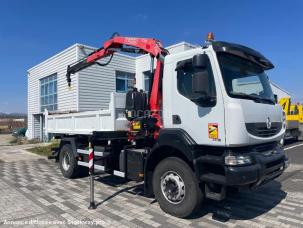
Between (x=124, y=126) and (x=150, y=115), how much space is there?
2.98 feet

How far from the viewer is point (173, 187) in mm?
5094

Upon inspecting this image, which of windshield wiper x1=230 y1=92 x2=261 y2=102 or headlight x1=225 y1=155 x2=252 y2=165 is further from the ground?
windshield wiper x1=230 y1=92 x2=261 y2=102

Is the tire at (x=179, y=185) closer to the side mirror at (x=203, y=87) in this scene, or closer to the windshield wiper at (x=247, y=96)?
the side mirror at (x=203, y=87)

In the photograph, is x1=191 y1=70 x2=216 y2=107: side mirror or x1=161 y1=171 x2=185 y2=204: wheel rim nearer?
x1=191 y1=70 x2=216 y2=107: side mirror

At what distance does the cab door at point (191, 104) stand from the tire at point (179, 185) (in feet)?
1.89

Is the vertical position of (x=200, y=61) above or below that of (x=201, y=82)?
above

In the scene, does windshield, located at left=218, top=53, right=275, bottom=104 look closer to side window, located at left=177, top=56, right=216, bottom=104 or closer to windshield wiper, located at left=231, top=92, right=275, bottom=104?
windshield wiper, located at left=231, top=92, right=275, bottom=104

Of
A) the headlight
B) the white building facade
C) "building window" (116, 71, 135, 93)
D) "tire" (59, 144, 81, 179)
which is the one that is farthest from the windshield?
"building window" (116, 71, 135, 93)

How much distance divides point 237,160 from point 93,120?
4.07m

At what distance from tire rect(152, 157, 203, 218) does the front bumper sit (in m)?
0.34

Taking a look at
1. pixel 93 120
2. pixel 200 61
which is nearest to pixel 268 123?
pixel 200 61

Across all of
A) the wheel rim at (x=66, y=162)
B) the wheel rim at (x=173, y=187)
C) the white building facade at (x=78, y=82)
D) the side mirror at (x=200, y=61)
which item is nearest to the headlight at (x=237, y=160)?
the wheel rim at (x=173, y=187)

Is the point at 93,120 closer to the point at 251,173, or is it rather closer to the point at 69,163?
the point at 69,163

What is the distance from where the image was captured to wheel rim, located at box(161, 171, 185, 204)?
495 cm
